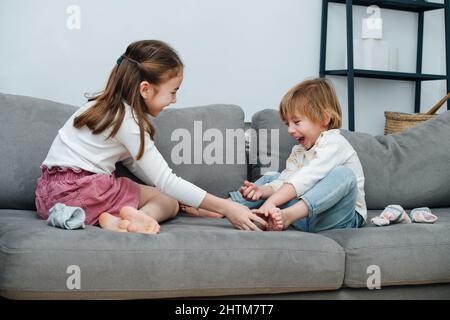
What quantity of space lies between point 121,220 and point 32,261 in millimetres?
385

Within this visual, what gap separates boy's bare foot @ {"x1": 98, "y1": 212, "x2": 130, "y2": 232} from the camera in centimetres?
192

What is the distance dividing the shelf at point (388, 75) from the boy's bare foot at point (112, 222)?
179 centimetres

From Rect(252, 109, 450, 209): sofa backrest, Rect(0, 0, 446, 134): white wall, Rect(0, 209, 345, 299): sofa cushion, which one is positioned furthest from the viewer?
Rect(0, 0, 446, 134): white wall

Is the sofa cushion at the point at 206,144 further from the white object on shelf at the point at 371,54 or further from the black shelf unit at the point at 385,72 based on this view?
the white object on shelf at the point at 371,54

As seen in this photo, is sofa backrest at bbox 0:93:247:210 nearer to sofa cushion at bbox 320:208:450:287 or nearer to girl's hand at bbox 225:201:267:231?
girl's hand at bbox 225:201:267:231

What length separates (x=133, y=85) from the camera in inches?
82.8

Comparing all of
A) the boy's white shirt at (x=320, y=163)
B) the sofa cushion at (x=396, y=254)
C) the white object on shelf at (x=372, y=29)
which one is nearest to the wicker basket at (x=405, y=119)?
the white object on shelf at (x=372, y=29)

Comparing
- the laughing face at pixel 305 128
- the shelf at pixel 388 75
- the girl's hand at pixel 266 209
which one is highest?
the shelf at pixel 388 75

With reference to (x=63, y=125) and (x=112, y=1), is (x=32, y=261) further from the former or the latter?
(x=112, y=1)

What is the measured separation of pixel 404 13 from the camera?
3770 millimetres

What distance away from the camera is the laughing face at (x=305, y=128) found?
232cm

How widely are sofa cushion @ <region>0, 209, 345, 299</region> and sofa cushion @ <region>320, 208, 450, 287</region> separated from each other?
2.0 inches

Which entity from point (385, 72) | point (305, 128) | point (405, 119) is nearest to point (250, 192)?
point (305, 128)

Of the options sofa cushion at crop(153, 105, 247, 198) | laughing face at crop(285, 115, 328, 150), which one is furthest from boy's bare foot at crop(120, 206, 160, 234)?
laughing face at crop(285, 115, 328, 150)
